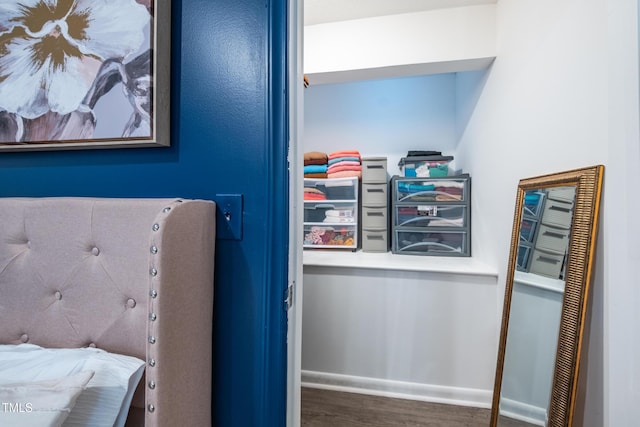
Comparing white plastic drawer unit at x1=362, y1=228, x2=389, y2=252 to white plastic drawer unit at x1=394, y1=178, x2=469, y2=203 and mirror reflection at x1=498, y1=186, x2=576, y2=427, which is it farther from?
mirror reflection at x1=498, y1=186, x2=576, y2=427

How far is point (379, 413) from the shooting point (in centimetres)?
175

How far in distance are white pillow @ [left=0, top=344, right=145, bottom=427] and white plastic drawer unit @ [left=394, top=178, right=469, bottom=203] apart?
6.49ft

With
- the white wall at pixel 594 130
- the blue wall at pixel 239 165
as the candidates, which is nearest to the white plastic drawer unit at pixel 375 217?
the white wall at pixel 594 130

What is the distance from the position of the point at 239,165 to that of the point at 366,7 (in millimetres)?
1596

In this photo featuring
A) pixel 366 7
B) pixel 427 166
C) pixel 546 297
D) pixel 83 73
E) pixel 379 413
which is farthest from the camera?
pixel 427 166

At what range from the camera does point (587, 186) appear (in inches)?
39.1

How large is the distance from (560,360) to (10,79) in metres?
2.06

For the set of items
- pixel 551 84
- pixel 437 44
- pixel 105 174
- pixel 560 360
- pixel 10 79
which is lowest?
pixel 560 360

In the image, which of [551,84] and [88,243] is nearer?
[88,243]

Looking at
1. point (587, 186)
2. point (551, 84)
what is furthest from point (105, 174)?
point (551, 84)

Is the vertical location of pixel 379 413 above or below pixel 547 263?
below

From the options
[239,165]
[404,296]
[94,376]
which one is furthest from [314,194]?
[94,376]

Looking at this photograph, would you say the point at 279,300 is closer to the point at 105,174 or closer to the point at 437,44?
the point at 105,174

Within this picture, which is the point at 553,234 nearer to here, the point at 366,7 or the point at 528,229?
the point at 528,229
